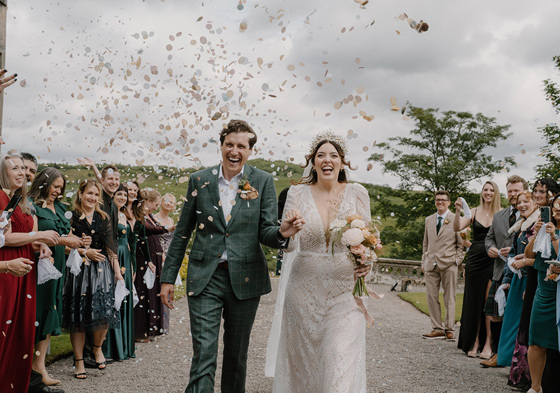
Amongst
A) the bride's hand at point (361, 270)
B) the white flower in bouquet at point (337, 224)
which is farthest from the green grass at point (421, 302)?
the white flower in bouquet at point (337, 224)

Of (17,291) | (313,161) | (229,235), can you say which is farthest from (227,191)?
(17,291)

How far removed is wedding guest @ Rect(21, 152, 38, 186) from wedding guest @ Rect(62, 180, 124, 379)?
2.27 feet

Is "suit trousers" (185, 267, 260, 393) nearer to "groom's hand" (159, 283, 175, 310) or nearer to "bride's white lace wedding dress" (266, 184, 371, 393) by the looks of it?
"groom's hand" (159, 283, 175, 310)

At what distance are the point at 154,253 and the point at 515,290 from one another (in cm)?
613

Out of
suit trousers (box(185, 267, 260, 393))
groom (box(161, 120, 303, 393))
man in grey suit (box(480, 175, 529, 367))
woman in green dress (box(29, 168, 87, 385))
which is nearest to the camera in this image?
suit trousers (box(185, 267, 260, 393))

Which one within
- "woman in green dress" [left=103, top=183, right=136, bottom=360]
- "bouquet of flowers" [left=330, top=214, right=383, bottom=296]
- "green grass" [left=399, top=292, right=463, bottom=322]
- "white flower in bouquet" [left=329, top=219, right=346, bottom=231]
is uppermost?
"white flower in bouquet" [left=329, top=219, right=346, bottom=231]

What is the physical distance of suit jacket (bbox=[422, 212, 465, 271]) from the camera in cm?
1123

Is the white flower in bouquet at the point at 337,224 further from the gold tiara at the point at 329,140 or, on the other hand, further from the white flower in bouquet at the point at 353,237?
the gold tiara at the point at 329,140

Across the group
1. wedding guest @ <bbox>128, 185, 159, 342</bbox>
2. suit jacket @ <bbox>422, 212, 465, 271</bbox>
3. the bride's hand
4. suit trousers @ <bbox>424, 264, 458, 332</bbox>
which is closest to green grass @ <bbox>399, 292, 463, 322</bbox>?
suit trousers @ <bbox>424, 264, 458, 332</bbox>

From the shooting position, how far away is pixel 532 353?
645 centimetres

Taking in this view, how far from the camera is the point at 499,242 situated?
8.88 meters

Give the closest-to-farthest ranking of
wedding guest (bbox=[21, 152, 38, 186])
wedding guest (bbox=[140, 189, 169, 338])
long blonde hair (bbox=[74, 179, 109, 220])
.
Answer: wedding guest (bbox=[21, 152, 38, 186])
long blonde hair (bbox=[74, 179, 109, 220])
wedding guest (bbox=[140, 189, 169, 338])

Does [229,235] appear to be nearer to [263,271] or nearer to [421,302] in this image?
[263,271]

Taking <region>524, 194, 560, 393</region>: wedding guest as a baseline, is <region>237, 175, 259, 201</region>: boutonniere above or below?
above
